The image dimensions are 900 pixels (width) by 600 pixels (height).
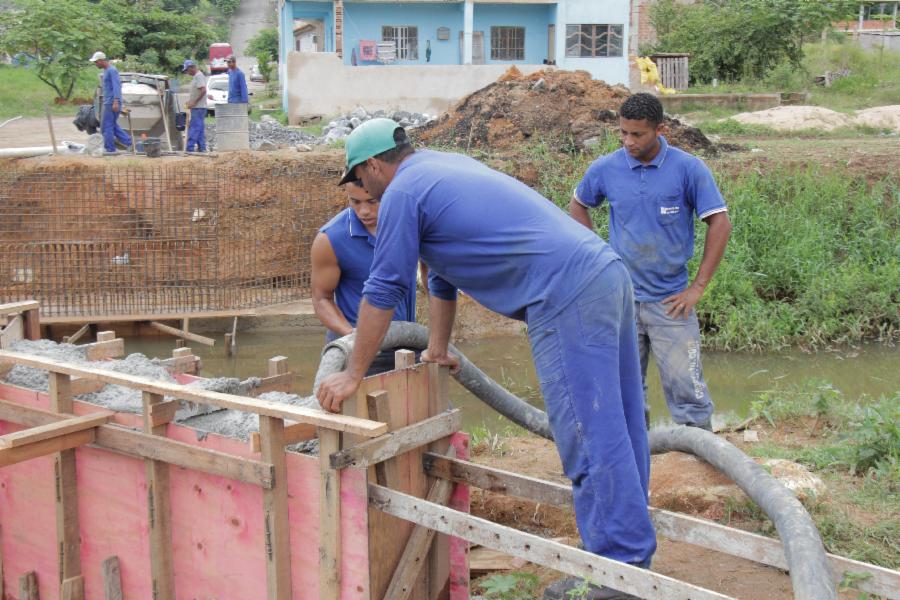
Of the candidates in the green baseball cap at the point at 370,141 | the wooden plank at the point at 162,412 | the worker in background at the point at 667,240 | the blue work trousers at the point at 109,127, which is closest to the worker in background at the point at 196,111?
the blue work trousers at the point at 109,127

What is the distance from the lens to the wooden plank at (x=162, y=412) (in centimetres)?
384

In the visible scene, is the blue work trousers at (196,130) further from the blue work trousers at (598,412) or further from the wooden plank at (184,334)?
the blue work trousers at (598,412)

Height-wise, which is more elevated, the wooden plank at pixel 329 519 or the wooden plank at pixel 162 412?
→ the wooden plank at pixel 162 412

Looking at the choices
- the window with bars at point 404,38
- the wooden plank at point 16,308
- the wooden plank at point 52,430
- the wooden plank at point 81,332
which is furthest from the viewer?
the window with bars at point 404,38

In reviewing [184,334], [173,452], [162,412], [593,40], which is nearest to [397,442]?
[173,452]

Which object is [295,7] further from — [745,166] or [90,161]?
[745,166]

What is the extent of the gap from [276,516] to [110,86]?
1403 cm

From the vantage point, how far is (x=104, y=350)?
4.55 metres

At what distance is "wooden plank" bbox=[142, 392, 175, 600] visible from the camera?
387 centimetres

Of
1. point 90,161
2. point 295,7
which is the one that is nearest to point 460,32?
point 295,7

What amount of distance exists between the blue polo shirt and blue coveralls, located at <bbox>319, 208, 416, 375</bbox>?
134cm

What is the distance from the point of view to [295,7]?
97.3 feet

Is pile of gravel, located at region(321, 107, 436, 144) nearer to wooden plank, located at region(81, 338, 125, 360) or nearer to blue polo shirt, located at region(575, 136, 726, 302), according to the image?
blue polo shirt, located at region(575, 136, 726, 302)

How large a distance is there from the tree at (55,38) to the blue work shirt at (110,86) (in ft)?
28.2
